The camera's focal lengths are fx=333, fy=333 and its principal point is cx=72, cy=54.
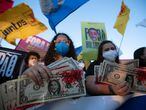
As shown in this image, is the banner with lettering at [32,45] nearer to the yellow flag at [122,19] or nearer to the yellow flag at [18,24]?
the yellow flag at [18,24]

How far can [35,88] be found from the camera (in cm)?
214

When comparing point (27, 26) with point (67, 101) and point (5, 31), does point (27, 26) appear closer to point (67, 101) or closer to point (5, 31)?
point (5, 31)

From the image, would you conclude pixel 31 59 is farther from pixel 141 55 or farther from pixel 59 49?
pixel 141 55

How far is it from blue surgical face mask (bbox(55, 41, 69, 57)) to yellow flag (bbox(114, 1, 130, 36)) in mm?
3009

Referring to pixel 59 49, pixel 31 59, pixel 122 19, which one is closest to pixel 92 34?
pixel 122 19

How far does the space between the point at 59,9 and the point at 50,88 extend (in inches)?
97.7

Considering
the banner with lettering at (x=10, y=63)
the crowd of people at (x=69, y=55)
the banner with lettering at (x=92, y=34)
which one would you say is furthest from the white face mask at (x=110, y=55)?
the banner with lettering at (x=92, y=34)

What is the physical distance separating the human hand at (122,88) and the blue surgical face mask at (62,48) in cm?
46

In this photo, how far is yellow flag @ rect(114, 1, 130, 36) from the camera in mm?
5410

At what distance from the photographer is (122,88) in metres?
2.29

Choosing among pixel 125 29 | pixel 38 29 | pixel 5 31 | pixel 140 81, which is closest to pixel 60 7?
pixel 38 29

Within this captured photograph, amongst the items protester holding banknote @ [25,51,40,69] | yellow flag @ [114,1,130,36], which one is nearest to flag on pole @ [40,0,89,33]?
yellow flag @ [114,1,130,36]

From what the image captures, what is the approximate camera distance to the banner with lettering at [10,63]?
107 inches

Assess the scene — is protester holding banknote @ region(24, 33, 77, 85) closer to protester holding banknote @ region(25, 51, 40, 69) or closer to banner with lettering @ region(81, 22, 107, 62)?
protester holding banknote @ region(25, 51, 40, 69)
